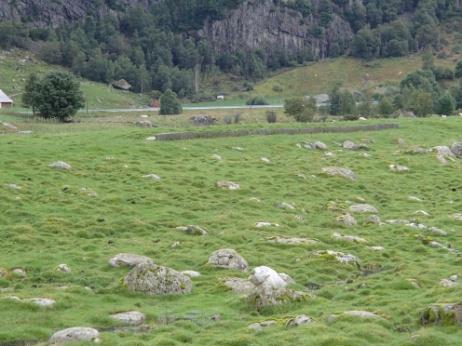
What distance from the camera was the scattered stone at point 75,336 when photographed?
20.2 meters

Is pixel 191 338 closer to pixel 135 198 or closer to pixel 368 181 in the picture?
pixel 135 198

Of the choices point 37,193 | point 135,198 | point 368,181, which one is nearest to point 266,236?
point 135,198

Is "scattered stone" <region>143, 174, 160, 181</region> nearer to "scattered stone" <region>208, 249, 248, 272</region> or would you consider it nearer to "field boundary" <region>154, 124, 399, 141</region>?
"field boundary" <region>154, 124, 399, 141</region>

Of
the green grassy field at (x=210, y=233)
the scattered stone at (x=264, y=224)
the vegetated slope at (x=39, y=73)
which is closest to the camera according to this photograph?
the green grassy field at (x=210, y=233)

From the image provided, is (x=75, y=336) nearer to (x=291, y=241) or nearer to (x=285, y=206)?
(x=291, y=241)

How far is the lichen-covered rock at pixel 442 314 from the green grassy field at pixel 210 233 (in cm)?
37

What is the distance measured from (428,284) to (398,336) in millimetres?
6799

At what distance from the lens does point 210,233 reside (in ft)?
117

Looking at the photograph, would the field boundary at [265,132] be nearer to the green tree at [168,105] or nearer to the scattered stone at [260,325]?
the scattered stone at [260,325]

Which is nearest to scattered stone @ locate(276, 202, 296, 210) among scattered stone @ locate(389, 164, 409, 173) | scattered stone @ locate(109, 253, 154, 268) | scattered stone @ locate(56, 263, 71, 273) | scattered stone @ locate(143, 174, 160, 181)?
scattered stone @ locate(143, 174, 160, 181)

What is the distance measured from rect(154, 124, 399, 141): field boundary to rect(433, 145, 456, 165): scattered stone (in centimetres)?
1098

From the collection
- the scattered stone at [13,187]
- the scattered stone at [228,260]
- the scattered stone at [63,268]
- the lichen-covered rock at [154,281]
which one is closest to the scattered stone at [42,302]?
the lichen-covered rock at [154,281]

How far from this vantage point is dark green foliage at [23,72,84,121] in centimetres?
8131

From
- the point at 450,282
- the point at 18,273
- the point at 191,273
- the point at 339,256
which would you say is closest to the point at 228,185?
the point at 339,256
